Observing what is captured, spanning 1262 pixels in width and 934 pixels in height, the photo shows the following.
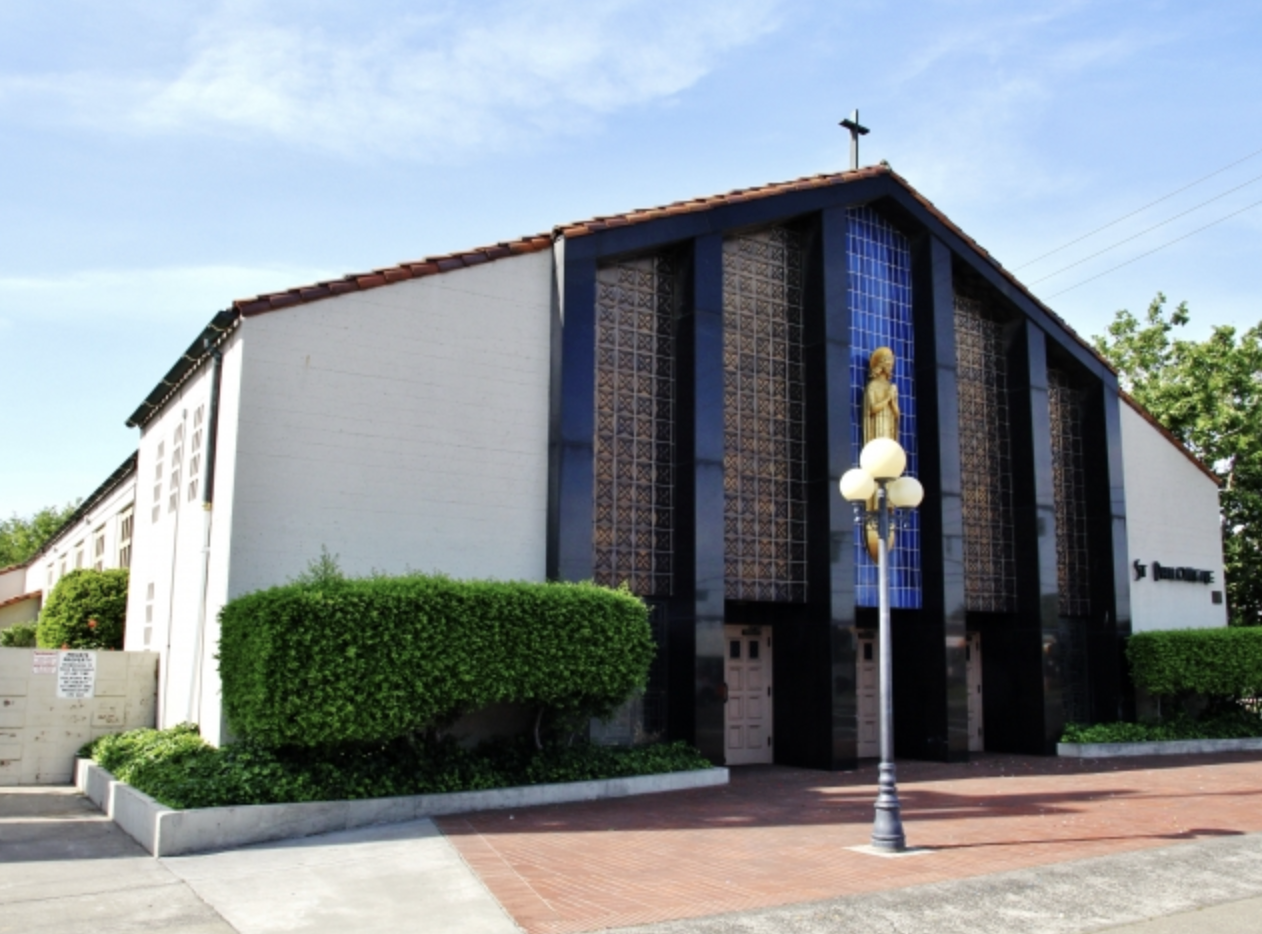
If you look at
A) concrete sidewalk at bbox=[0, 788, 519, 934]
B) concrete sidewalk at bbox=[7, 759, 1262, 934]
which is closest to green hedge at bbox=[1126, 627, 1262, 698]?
concrete sidewalk at bbox=[7, 759, 1262, 934]

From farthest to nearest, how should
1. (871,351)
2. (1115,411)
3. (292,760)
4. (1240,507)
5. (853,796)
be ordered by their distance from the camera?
1. (1240,507)
2. (1115,411)
3. (871,351)
4. (853,796)
5. (292,760)

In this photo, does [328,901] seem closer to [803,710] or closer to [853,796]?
[853,796]

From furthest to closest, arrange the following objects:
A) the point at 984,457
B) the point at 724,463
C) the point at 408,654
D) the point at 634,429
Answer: the point at 984,457, the point at 724,463, the point at 634,429, the point at 408,654

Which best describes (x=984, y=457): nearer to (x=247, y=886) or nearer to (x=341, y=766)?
(x=341, y=766)

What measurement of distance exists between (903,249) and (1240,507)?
1561cm

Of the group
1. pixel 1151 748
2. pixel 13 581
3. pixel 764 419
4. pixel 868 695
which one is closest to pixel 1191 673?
pixel 1151 748

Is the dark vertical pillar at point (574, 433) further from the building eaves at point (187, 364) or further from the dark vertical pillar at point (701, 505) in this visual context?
the building eaves at point (187, 364)

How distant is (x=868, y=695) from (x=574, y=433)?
7737 millimetres

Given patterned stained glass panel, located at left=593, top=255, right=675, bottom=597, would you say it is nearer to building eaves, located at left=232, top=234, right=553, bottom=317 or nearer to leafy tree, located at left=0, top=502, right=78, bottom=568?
building eaves, located at left=232, top=234, right=553, bottom=317

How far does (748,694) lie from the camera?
17.1 meters

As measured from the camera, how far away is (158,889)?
876 centimetres

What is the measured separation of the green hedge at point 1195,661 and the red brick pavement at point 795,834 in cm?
372

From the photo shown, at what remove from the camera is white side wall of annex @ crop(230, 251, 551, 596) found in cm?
1259

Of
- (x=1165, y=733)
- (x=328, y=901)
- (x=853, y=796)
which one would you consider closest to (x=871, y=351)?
(x=853, y=796)
